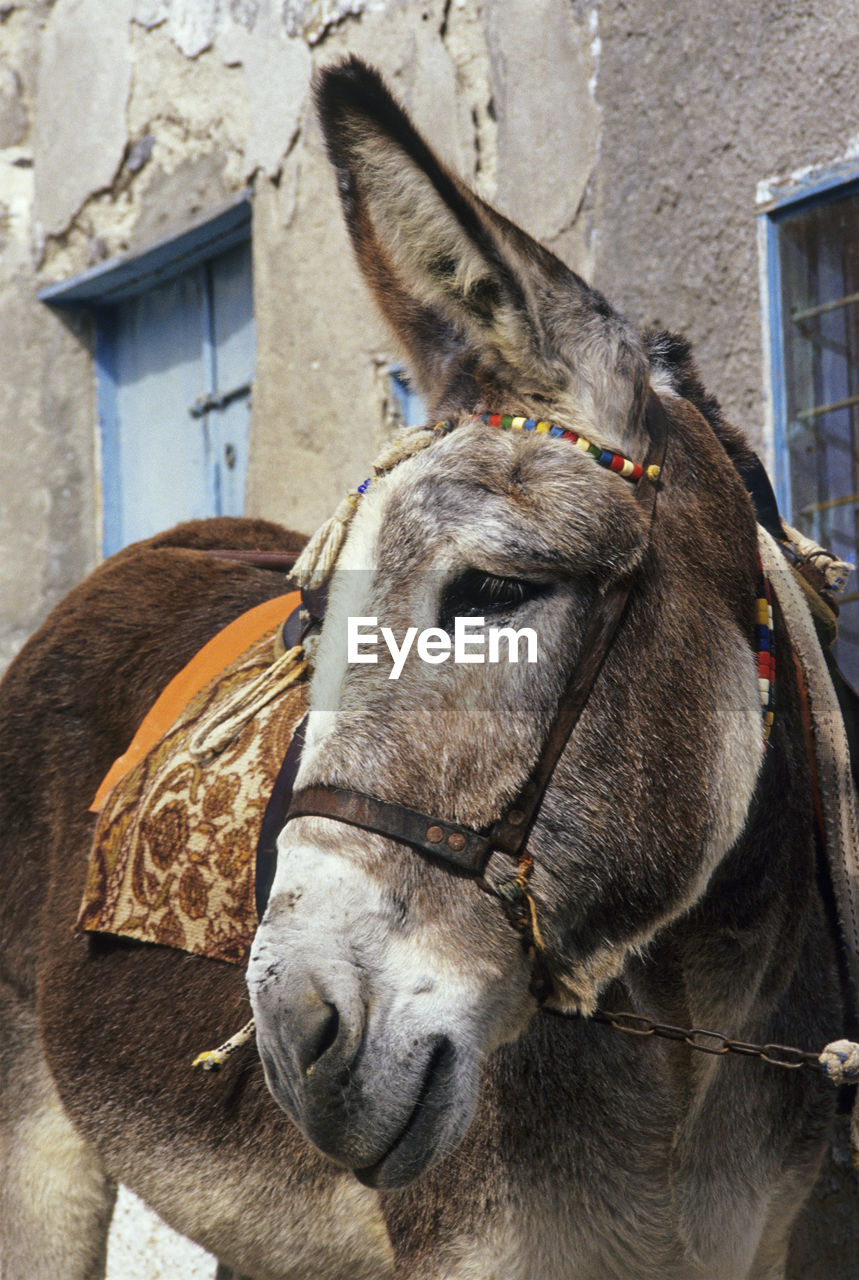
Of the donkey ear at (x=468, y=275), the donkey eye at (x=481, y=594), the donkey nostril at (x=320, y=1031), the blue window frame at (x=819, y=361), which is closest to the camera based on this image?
the donkey nostril at (x=320, y=1031)

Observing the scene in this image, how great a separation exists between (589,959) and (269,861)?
0.58 metres

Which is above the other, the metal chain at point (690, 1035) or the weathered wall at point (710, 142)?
the weathered wall at point (710, 142)

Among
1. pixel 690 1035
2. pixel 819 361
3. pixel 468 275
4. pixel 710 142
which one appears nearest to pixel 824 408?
pixel 819 361

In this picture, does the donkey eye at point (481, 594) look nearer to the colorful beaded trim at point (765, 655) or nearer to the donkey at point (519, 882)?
the donkey at point (519, 882)

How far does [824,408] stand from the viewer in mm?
2969

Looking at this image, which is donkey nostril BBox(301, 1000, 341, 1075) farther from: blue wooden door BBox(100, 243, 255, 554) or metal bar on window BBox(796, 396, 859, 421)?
blue wooden door BBox(100, 243, 255, 554)

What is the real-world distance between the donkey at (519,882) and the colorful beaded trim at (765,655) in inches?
0.7

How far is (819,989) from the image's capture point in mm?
1917

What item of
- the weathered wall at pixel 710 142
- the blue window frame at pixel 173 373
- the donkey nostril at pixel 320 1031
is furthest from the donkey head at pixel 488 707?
the blue window frame at pixel 173 373

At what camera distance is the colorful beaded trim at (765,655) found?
1640 mm

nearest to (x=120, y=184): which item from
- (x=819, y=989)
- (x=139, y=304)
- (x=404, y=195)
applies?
(x=139, y=304)

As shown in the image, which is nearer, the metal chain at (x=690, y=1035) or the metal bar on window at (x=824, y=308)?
the metal chain at (x=690, y=1035)

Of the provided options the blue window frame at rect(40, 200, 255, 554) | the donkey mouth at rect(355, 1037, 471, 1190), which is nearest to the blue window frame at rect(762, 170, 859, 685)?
the donkey mouth at rect(355, 1037, 471, 1190)

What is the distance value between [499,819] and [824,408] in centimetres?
187
